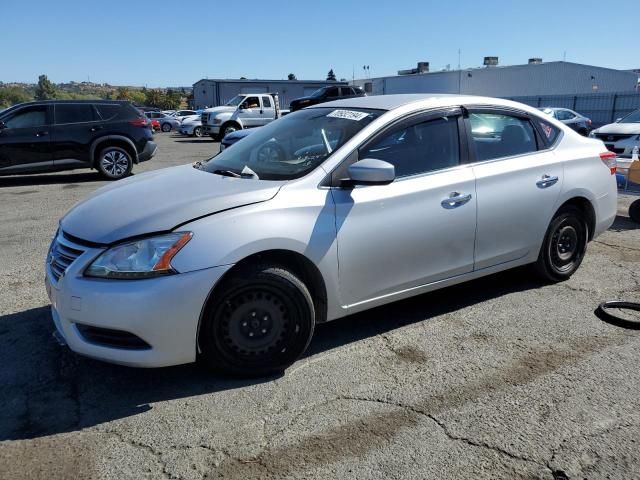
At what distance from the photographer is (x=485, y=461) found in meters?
2.62

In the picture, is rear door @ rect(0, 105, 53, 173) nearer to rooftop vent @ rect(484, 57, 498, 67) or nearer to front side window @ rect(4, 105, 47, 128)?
front side window @ rect(4, 105, 47, 128)

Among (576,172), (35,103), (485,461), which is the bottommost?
(485,461)

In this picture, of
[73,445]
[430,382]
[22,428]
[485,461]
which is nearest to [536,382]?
[430,382]

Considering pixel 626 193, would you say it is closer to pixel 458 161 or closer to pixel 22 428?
pixel 458 161

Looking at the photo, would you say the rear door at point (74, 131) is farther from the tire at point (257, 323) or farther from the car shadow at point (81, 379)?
the tire at point (257, 323)

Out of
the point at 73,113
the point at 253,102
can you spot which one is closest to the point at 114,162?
the point at 73,113

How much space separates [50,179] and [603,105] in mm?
29312

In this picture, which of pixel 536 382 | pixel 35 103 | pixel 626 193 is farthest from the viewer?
pixel 35 103

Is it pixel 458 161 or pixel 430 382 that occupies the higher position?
pixel 458 161

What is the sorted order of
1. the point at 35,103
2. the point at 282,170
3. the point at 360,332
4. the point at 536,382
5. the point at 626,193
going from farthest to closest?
the point at 35,103 → the point at 626,193 → the point at 360,332 → the point at 282,170 → the point at 536,382

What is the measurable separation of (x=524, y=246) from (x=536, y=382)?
4.95 feet

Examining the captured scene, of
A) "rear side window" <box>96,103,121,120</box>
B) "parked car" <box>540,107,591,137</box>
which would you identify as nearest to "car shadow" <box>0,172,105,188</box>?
"rear side window" <box>96,103,121,120</box>

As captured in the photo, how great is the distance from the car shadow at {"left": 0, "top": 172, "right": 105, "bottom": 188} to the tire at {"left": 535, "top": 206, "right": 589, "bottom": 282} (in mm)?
10391

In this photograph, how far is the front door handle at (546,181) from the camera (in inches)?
179
